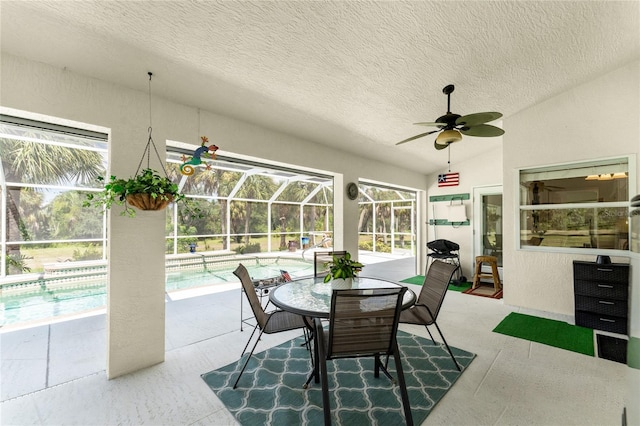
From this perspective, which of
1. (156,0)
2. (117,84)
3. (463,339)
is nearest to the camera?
(156,0)

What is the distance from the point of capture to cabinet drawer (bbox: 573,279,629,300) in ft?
10.3

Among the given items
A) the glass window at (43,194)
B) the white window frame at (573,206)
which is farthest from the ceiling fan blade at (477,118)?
the glass window at (43,194)

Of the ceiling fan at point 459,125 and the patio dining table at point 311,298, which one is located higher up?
the ceiling fan at point 459,125

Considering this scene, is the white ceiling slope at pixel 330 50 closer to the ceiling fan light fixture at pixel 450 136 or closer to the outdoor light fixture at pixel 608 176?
the ceiling fan light fixture at pixel 450 136

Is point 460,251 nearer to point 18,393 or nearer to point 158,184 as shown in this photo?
point 158,184

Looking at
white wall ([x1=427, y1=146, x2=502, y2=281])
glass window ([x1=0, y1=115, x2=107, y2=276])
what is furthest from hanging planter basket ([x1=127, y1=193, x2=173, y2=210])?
white wall ([x1=427, y1=146, x2=502, y2=281])

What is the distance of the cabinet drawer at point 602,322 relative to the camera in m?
3.14

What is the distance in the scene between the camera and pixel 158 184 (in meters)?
2.02

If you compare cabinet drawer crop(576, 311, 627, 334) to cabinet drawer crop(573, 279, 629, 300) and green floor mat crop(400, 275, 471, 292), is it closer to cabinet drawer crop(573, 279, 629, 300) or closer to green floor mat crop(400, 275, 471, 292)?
cabinet drawer crop(573, 279, 629, 300)

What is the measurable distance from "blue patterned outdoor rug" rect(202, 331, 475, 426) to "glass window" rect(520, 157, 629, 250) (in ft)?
8.43

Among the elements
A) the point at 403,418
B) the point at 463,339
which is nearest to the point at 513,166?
the point at 463,339

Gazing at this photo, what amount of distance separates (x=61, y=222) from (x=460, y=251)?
7.76m

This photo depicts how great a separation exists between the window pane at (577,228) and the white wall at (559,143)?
167 mm

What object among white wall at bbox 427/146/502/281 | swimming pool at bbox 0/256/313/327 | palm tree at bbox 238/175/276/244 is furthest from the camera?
palm tree at bbox 238/175/276/244
